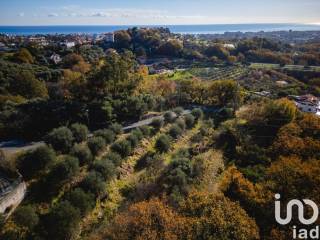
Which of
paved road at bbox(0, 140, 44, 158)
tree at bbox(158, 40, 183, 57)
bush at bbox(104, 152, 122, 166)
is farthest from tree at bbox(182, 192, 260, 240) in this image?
tree at bbox(158, 40, 183, 57)

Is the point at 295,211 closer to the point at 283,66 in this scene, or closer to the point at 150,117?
the point at 150,117

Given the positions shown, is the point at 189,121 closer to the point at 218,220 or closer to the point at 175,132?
the point at 175,132

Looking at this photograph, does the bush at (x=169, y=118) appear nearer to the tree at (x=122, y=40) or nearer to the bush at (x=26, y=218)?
the bush at (x=26, y=218)

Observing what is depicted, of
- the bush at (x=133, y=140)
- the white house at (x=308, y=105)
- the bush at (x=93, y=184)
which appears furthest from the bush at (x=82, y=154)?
the white house at (x=308, y=105)

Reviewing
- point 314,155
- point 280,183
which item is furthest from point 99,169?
point 314,155

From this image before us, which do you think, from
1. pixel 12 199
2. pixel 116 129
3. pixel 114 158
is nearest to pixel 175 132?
pixel 116 129
